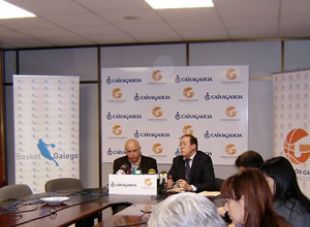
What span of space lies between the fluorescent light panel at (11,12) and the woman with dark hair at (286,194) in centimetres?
318

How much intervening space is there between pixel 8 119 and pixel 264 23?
14.1 feet

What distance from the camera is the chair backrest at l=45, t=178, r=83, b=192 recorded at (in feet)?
16.4

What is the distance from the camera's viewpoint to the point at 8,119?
279 inches

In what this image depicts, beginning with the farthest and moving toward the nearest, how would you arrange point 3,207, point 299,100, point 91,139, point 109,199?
point 91,139 < point 299,100 < point 109,199 < point 3,207

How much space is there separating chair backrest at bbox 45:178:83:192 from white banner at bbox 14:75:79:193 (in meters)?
1.21

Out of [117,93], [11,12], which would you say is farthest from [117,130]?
[11,12]

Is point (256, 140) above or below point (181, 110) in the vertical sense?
below

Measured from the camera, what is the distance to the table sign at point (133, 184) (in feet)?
14.4

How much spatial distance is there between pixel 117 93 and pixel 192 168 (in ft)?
7.37

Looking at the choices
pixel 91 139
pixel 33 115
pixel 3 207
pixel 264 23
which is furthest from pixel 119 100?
pixel 3 207

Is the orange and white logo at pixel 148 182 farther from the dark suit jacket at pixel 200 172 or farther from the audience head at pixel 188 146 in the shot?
the audience head at pixel 188 146

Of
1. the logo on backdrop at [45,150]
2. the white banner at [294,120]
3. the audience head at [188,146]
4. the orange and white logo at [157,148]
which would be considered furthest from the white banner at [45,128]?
the white banner at [294,120]

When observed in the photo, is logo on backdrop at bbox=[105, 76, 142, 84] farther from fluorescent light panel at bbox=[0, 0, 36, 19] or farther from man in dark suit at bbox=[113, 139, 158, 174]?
fluorescent light panel at bbox=[0, 0, 36, 19]

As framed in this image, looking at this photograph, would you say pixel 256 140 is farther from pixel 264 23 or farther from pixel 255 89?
pixel 264 23
